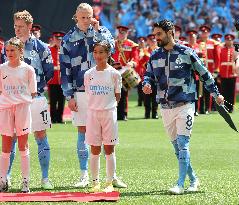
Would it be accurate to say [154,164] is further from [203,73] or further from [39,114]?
[203,73]

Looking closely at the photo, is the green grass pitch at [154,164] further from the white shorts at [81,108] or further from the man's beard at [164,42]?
the man's beard at [164,42]

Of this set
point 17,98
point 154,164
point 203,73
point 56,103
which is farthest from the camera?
point 56,103

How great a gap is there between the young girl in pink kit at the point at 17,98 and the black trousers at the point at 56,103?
37.4 feet

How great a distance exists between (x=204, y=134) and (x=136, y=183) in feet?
23.8

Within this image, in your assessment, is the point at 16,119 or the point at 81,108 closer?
the point at 16,119

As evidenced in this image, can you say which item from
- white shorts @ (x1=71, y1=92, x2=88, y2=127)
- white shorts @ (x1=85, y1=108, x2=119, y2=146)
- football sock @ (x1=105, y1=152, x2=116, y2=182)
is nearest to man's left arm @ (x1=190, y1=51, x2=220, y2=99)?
white shorts @ (x1=85, y1=108, x2=119, y2=146)

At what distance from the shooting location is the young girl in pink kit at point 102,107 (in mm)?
10328

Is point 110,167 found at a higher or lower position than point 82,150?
lower

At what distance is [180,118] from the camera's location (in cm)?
1029

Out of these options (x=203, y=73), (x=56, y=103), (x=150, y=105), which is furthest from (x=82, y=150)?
(x=150, y=105)

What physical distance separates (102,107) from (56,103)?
39.1ft

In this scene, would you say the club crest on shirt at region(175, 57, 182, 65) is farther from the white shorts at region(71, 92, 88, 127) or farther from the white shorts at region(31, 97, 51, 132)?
the white shorts at region(31, 97, 51, 132)

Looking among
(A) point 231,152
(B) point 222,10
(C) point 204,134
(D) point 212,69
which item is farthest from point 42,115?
(B) point 222,10

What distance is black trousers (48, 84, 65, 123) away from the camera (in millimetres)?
21844
